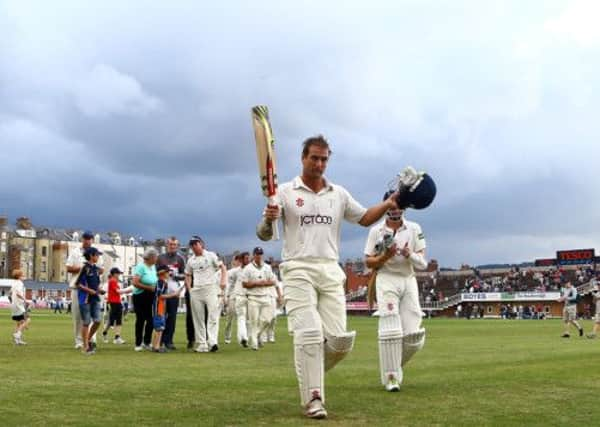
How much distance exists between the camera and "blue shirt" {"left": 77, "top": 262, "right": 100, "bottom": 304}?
1686cm

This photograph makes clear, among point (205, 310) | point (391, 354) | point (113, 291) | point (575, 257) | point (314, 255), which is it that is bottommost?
point (391, 354)

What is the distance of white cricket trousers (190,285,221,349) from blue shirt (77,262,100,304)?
230cm

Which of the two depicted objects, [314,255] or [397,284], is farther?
[397,284]

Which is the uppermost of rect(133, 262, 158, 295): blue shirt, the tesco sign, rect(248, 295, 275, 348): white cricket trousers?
the tesco sign

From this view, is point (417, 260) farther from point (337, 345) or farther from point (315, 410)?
point (315, 410)

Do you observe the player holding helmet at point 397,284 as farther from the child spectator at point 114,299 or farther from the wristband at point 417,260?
the child spectator at point 114,299

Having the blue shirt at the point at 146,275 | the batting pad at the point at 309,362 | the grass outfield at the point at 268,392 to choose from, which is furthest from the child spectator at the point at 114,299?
the batting pad at the point at 309,362

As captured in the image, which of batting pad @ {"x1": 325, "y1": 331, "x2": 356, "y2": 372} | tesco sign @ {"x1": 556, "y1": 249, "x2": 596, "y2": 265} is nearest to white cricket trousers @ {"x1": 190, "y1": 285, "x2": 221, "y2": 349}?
batting pad @ {"x1": 325, "y1": 331, "x2": 356, "y2": 372}

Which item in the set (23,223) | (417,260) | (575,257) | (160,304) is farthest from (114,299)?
(23,223)

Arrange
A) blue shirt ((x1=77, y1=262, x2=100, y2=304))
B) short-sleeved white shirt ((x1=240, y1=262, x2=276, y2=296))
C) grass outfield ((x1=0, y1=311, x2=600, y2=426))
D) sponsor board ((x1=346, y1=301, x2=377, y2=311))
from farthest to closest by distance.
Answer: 1. sponsor board ((x1=346, y1=301, x2=377, y2=311))
2. short-sleeved white shirt ((x1=240, y1=262, x2=276, y2=296))
3. blue shirt ((x1=77, y1=262, x2=100, y2=304))
4. grass outfield ((x1=0, y1=311, x2=600, y2=426))

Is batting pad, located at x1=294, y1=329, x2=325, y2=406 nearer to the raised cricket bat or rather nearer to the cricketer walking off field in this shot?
the cricketer walking off field

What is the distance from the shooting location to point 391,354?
397 inches

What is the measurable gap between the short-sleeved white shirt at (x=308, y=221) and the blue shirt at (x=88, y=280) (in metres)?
9.51

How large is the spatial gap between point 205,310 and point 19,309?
250 inches
